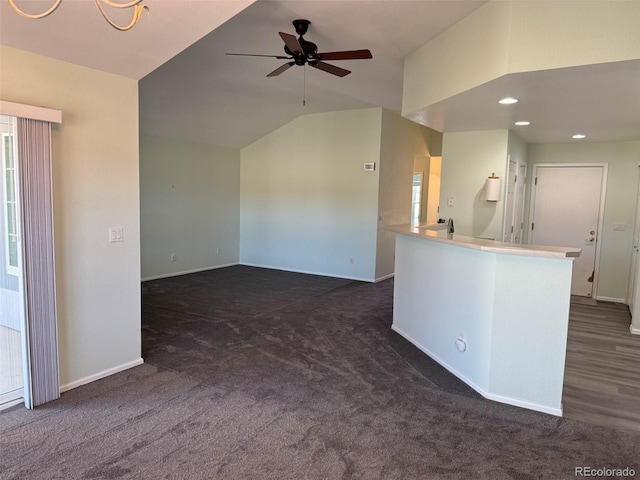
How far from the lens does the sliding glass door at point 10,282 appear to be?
8.22 feet

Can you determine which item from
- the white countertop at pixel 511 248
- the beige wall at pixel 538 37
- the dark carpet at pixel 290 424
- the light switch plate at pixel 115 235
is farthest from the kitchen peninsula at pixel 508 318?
the light switch plate at pixel 115 235

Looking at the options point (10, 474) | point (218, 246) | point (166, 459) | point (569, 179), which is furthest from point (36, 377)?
point (569, 179)

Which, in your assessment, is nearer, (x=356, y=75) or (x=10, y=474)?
(x=10, y=474)

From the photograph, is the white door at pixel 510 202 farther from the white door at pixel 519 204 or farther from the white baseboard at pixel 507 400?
the white baseboard at pixel 507 400

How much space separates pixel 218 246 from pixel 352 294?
10.4ft

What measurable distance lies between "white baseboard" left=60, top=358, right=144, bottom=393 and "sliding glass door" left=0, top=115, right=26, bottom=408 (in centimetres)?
27

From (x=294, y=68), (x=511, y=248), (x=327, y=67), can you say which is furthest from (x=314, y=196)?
(x=511, y=248)

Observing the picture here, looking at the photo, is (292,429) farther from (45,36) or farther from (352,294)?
(352,294)

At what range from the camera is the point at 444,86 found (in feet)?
11.2

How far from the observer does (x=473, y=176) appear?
16.9 feet

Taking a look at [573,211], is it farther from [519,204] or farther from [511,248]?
[511,248]

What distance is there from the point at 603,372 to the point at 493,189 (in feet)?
7.71

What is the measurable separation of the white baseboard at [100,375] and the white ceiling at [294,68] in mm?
2236

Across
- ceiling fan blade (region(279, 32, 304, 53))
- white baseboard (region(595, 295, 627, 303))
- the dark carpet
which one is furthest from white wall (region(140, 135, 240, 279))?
white baseboard (region(595, 295, 627, 303))
